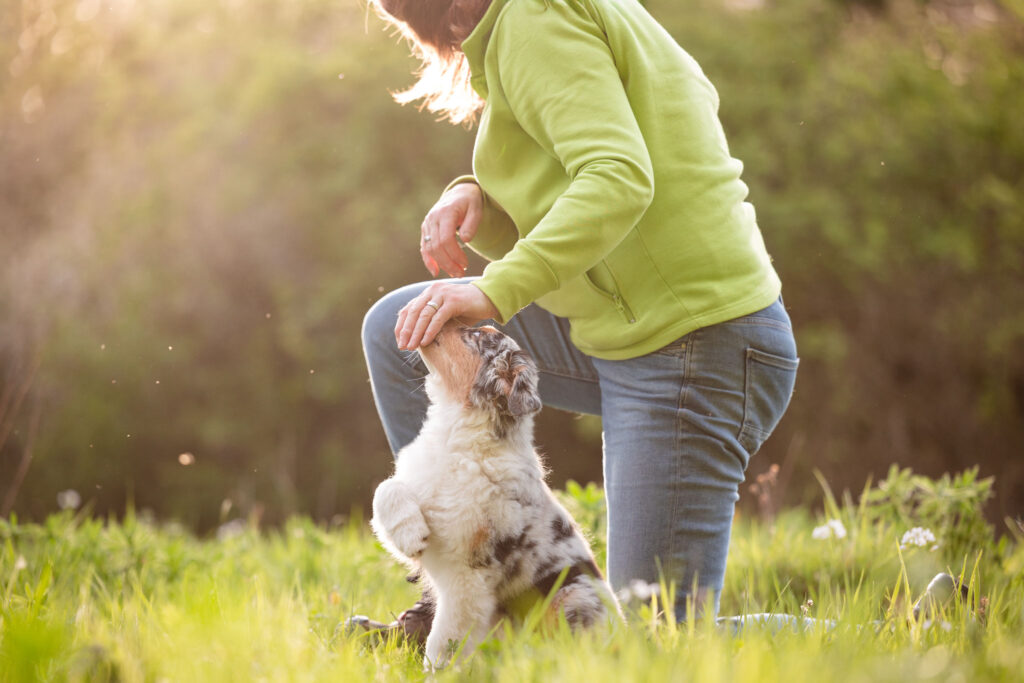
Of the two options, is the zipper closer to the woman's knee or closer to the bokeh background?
the woman's knee

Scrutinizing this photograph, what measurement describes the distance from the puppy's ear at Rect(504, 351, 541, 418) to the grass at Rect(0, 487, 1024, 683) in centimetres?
59

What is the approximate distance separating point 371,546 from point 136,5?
7.81 m

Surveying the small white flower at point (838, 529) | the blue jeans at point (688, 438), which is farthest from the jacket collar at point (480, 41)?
the small white flower at point (838, 529)

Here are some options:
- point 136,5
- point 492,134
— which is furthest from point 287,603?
point 136,5

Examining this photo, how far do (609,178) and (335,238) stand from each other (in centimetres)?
782

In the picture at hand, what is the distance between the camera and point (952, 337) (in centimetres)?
971

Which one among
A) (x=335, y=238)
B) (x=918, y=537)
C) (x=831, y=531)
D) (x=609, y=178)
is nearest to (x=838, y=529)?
(x=831, y=531)

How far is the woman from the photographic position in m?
2.26

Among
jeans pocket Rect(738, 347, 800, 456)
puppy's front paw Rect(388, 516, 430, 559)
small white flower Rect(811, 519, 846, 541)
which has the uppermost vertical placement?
jeans pocket Rect(738, 347, 800, 456)

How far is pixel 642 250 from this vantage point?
2.45 meters

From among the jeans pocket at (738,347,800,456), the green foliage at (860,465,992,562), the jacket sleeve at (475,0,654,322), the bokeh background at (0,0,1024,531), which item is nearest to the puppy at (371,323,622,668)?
the jacket sleeve at (475,0,654,322)

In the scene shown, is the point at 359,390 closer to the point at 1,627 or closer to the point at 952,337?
the point at 952,337

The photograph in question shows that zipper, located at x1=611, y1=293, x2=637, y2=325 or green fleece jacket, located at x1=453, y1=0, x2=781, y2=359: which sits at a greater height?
green fleece jacket, located at x1=453, y1=0, x2=781, y2=359

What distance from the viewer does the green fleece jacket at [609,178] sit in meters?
2.15
